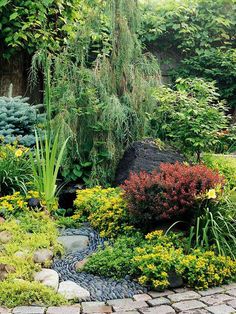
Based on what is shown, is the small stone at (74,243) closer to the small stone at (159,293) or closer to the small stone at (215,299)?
the small stone at (159,293)

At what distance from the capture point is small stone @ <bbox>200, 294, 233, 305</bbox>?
297 centimetres

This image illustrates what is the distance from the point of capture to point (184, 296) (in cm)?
305

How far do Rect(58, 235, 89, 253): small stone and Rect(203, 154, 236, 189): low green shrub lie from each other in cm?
243

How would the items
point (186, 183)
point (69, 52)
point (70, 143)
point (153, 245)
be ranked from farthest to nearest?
point (69, 52) < point (70, 143) < point (186, 183) < point (153, 245)

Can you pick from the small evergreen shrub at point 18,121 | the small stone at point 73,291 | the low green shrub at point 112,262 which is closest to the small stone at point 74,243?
the low green shrub at point 112,262

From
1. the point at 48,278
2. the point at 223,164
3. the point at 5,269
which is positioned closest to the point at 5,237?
the point at 5,269

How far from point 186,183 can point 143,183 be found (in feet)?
1.27

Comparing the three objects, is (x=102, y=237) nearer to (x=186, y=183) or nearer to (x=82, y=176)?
(x=186, y=183)

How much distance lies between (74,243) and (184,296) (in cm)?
121

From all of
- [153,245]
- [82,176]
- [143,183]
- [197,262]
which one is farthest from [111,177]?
[197,262]

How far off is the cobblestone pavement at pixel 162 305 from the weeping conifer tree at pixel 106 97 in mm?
2327

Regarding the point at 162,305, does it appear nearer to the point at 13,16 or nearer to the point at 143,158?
the point at 143,158

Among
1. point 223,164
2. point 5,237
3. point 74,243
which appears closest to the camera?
point 5,237

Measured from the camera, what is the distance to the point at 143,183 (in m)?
3.81
